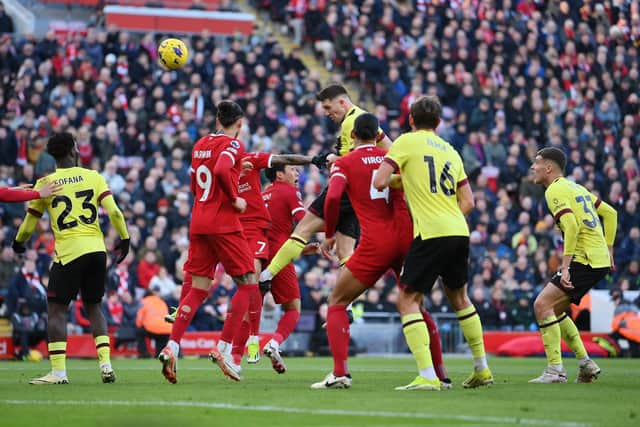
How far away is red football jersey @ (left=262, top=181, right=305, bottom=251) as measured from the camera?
14.7 meters

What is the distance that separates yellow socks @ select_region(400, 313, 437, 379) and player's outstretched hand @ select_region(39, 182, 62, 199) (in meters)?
3.82

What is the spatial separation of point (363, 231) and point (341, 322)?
82 centimetres

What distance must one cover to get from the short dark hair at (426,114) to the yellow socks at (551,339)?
3163mm

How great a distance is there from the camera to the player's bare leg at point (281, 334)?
513 inches

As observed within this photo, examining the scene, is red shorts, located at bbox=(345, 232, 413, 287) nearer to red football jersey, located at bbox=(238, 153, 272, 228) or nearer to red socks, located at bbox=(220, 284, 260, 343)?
red socks, located at bbox=(220, 284, 260, 343)

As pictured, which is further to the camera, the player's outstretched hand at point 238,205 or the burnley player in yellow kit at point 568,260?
the burnley player in yellow kit at point 568,260

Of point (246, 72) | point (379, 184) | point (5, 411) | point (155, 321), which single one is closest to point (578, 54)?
point (246, 72)

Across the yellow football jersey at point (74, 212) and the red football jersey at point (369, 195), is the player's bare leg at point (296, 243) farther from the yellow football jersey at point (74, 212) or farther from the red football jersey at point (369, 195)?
the yellow football jersey at point (74, 212)

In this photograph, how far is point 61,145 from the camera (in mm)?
12539

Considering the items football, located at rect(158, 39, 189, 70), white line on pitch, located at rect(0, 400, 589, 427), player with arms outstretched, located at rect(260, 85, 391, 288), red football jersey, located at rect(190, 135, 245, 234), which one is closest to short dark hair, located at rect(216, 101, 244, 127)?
red football jersey, located at rect(190, 135, 245, 234)

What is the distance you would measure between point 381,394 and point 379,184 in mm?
1729

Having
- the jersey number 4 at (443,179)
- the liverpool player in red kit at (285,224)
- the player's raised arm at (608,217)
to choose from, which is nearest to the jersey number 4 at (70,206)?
the liverpool player in red kit at (285,224)

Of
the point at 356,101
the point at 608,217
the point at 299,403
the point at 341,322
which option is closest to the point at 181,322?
the point at 341,322

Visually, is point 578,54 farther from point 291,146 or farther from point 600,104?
point 291,146
